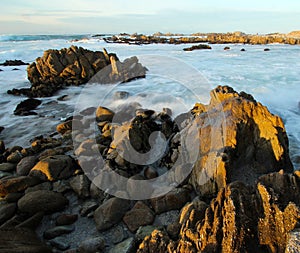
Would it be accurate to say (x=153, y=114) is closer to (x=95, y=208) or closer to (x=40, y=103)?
(x=95, y=208)

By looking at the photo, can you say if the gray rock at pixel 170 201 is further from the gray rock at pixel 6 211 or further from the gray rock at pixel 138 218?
the gray rock at pixel 6 211

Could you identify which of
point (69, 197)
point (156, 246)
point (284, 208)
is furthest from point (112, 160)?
point (284, 208)

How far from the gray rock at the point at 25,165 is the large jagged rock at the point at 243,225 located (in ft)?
10.7

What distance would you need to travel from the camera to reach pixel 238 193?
8.57 ft

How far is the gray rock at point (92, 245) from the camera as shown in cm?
319

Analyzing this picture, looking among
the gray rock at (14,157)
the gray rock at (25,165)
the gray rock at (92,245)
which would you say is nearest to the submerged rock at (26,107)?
the gray rock at (14,157)

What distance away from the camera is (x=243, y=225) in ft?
7.77

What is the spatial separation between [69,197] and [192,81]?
36.9 feet

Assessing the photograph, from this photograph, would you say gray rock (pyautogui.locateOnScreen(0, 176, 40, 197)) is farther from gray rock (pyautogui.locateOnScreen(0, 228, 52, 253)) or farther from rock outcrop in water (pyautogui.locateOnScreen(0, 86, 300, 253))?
gray rock (pyautogui.locateOnScreen(0, 228, 52, 253))

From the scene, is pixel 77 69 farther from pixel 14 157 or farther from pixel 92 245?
pixel 92 245

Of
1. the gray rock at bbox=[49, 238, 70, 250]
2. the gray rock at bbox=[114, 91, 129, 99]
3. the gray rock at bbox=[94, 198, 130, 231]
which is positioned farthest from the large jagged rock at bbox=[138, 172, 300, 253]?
the gray rock at bbox=[114, 91, 129, 99]

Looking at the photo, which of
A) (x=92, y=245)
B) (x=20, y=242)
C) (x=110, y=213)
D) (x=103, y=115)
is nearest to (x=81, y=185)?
(x=110, y=213)

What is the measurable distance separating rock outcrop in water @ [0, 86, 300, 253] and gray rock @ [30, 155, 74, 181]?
0.02m

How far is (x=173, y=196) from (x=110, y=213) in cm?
103
